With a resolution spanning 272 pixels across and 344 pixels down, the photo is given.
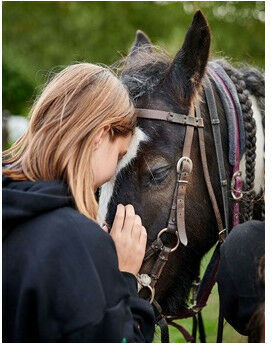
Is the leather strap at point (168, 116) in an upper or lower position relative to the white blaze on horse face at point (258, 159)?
upper

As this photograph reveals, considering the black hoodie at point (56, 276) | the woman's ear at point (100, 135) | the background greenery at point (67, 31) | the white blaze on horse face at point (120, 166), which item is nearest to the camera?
the black hoodie at point (56, 276)

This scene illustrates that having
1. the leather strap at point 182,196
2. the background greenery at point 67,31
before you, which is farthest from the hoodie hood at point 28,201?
the background greenery at point 67,31

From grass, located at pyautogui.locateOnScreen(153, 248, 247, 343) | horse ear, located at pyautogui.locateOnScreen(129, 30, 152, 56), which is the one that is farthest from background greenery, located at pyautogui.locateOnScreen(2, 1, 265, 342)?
horse ear, located at pyautogui.locateOnScreen(129, 30, 152, 56)

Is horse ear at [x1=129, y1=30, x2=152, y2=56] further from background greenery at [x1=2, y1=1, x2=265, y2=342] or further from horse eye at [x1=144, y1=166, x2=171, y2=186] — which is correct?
background greenery at [x1=2, y1=1, x2=265, y2=342]

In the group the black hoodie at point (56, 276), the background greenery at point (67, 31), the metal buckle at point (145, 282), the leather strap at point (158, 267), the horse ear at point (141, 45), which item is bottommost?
the metal buckle at point (145, 282)

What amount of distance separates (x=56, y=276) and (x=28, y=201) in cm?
29

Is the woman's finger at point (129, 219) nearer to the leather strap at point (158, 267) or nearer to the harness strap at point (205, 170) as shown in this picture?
the leather strap at point (158, 267)

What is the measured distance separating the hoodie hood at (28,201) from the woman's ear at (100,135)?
0.32 m

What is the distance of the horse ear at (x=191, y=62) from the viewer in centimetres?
282

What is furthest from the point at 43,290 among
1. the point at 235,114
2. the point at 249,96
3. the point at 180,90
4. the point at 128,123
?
the point at 249,96

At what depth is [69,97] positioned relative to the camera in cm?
226

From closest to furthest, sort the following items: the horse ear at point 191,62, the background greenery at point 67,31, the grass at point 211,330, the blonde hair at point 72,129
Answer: the blonde hair at point 72,129 → the horse ear at point 191,62 → the grass at point 211,330 → the background greenery at point 67,31

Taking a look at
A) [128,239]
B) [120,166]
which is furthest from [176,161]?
[128,239]
